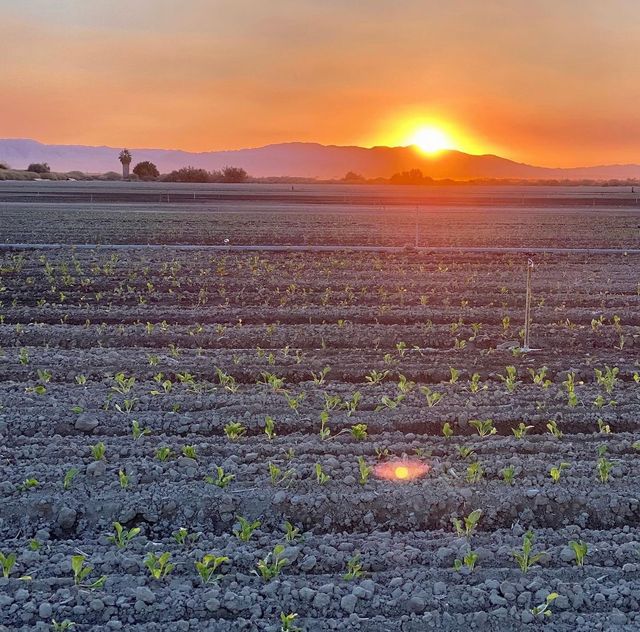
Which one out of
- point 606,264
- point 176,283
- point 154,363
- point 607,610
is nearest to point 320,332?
point 154,363

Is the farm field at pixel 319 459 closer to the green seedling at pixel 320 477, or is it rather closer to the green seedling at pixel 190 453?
the green seedling at pixel 320 477

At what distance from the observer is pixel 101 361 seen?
26.8 feet

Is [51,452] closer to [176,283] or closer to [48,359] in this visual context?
[48,359]

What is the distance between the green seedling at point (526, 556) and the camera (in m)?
4.22

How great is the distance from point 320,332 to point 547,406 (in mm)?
3448

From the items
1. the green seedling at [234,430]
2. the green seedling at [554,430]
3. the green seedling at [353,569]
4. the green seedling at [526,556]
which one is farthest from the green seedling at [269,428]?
the green seedling at [526,556]

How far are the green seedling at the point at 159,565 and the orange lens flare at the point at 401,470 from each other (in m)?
1.68

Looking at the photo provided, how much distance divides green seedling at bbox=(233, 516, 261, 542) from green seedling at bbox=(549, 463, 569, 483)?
6.53 feet

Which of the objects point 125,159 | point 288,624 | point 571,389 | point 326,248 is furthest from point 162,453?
point 125,159

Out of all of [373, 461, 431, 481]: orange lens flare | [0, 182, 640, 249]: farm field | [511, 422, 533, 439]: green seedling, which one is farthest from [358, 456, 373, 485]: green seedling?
[0, 182, 640, 249]: farm field

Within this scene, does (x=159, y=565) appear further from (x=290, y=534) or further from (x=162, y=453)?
(x=162, y=453)

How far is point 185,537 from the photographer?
4625 mm

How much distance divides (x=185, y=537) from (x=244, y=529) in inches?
14.6

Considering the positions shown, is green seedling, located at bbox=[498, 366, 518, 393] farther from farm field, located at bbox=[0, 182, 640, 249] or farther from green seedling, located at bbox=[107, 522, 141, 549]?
farm field, located at bbox=[0, 182, 640, 249]
